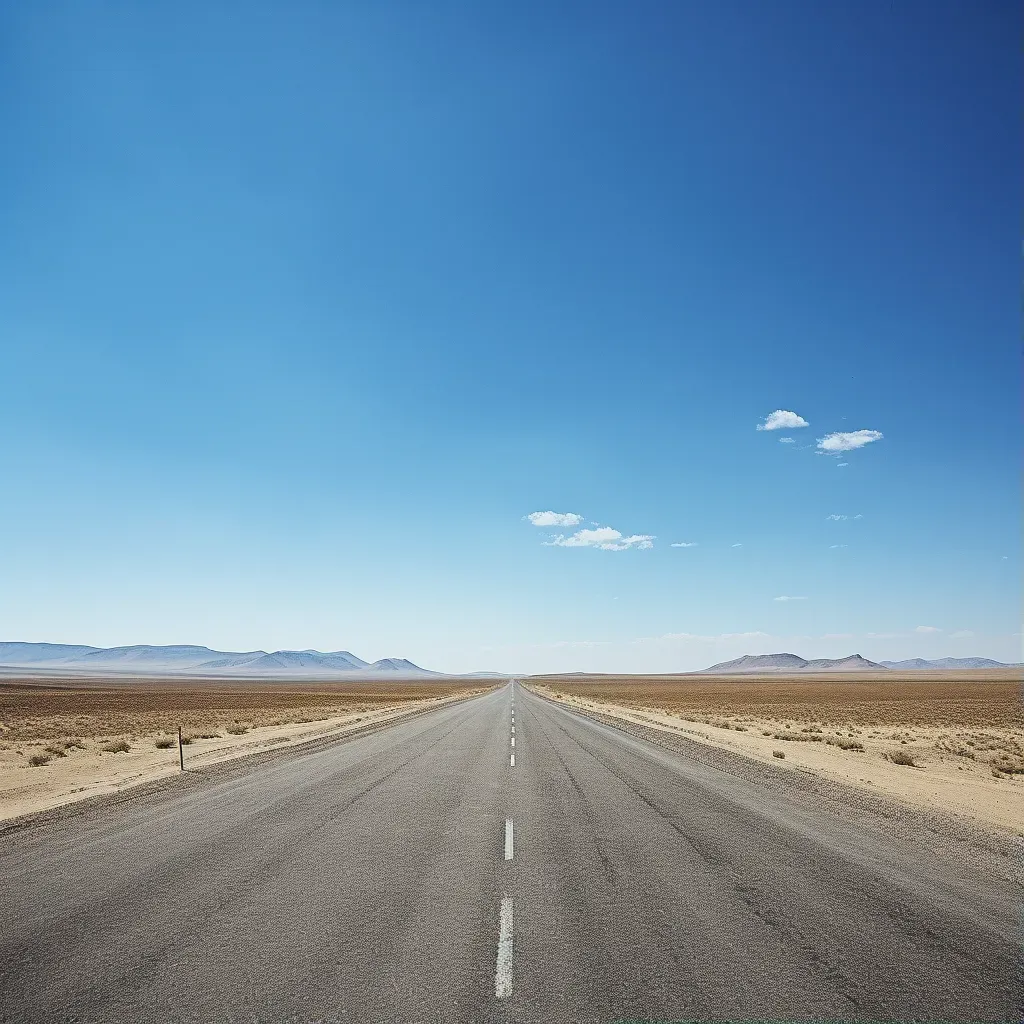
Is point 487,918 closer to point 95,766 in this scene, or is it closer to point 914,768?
point 914,768

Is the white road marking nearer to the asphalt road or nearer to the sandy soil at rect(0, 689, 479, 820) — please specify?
the asphalt road

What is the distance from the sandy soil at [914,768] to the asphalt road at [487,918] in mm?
4405

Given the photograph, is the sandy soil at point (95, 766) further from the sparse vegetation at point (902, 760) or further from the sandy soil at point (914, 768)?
the sparse vegetation at point (902, 760)

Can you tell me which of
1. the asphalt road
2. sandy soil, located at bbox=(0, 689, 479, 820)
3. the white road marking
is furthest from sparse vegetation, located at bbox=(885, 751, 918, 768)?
sandy soil, located at bbox=(0, 689, 479, 820)

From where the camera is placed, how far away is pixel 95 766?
1850 cm

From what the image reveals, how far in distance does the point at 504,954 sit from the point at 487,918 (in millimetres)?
812

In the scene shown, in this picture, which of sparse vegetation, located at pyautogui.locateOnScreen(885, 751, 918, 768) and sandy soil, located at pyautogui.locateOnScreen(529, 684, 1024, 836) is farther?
sparse vegetation, located at pyautogui.locateOnScreen(885, 751, 918, 768)

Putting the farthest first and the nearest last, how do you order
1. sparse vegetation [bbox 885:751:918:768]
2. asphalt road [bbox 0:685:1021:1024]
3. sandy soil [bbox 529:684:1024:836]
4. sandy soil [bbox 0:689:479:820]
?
sparse vegetation [bbox 885:751:918:768] < sandy soil [bbox 0:689:479:820] < sandy soil [bbox 529:684:1024:836] < asphalt road [bbox 0:685:1021:1024]

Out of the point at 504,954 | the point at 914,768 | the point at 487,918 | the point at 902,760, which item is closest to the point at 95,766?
the point at 487,918

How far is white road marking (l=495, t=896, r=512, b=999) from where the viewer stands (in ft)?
14.6

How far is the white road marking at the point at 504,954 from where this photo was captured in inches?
175

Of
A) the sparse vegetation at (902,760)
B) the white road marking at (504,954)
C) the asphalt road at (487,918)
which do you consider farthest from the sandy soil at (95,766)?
the sparse vegetation at (902,760)

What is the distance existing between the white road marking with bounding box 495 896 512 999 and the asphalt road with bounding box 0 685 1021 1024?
22 millimetres

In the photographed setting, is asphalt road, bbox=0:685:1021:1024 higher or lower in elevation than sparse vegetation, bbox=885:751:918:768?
higher
